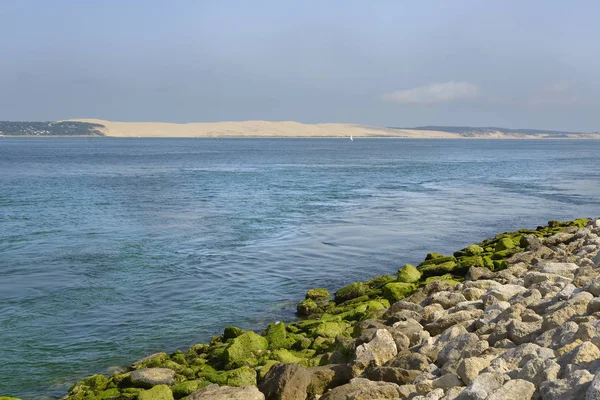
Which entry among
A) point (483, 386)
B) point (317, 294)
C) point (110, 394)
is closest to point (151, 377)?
point (110, 394)

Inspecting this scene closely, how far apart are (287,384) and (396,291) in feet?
20.1

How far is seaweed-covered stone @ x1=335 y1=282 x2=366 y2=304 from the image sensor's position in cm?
1380

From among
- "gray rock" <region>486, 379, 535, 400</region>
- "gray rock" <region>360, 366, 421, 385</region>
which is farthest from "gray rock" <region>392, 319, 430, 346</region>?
"gray rock" <region>486, 379, 535, 400</region>

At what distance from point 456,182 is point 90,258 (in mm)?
31006

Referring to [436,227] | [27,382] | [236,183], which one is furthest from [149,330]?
[236,183]

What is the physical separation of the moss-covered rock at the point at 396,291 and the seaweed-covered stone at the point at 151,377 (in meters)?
5.21

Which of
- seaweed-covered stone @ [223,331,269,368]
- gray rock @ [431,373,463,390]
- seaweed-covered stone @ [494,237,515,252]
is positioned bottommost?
seaweed-covered stone @ [223,331,269,368]

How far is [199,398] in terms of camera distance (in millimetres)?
7496

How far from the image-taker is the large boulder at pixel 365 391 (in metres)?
6.68

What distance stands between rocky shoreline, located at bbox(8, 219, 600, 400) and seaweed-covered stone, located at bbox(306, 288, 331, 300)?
705 millimetres

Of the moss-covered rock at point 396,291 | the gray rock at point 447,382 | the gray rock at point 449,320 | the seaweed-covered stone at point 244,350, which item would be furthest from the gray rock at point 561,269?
the gray rock at point 447,382

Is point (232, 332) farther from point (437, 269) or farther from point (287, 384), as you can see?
point (437, 269)

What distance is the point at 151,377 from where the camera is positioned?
8.98 meters

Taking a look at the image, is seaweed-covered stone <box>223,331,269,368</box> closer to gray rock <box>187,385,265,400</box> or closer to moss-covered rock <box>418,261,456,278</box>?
gray rock <box>187,385,265,400</box>
